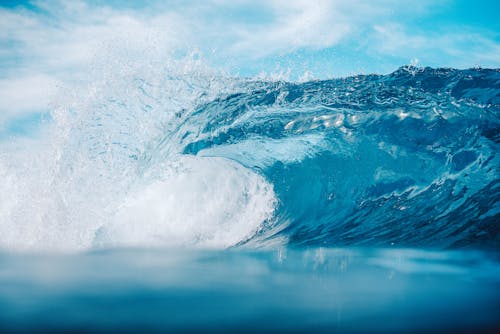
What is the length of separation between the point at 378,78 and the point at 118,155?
460 cm

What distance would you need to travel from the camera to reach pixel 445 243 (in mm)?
3818

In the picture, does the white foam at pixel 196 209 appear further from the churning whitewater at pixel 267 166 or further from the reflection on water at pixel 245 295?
the reflection on water at pixel 245 295

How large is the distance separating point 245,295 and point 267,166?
13.6 feet

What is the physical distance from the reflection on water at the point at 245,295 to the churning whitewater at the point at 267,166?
Answer: 156 centimetres

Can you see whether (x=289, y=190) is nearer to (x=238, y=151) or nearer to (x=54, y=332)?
(x=238, y=151)

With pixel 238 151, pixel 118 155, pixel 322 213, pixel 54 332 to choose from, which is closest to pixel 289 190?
pixel 322 213

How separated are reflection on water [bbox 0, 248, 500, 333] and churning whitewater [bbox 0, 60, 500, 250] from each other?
1558mm

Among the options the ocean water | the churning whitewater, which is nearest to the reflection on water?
the ocean water

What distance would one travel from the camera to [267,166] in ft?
19.0

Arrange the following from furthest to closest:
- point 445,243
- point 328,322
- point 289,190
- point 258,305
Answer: point 289,190
point 445,243
point 258,305
point 328,322

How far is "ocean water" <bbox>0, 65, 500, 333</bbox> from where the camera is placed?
155 cm

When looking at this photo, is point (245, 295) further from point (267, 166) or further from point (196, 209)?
point (267, 166)

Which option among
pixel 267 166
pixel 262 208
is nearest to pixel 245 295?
pixel 262 208

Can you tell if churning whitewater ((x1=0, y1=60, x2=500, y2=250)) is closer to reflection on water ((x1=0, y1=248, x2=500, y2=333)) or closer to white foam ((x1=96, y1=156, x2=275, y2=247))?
white foam ((x1=96, y1=156, x2=275, y2=247))
